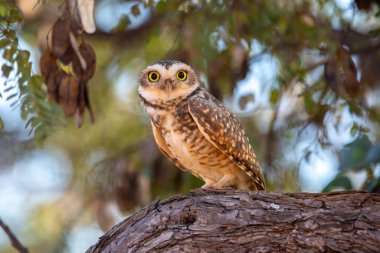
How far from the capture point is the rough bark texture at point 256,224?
384cm

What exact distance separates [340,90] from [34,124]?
7.29 ft

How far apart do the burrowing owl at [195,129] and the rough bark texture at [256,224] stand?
87 centimetres

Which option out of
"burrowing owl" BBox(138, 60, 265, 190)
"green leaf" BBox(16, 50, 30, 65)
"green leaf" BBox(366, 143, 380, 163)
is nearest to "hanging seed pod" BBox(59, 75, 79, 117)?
"green leaf" BBox(16, 50, 30, 65)

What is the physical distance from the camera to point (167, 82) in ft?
16.8

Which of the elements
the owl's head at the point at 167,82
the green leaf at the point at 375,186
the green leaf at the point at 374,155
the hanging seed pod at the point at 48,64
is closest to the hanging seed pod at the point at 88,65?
the hanging seed pod at the point at 48,64

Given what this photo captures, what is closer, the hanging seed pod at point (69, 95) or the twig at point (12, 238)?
the twig at point (12, 238)

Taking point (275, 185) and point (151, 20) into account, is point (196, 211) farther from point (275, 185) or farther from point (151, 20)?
point (151, 20)

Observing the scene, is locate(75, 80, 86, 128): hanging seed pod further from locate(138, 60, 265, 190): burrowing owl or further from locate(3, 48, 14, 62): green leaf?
locate(138, 60, 265, 190): burrowing owl

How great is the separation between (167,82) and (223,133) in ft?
1.66

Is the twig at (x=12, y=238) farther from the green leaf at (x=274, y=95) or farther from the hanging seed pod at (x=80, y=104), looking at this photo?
the green leaf at (x=274, y=95)

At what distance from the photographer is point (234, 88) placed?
6.41m

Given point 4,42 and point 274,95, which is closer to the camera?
point 4,42

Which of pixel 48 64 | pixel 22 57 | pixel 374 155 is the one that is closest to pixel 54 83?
pixel 48 64

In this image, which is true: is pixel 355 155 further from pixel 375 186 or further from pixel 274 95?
pixel 274 95
